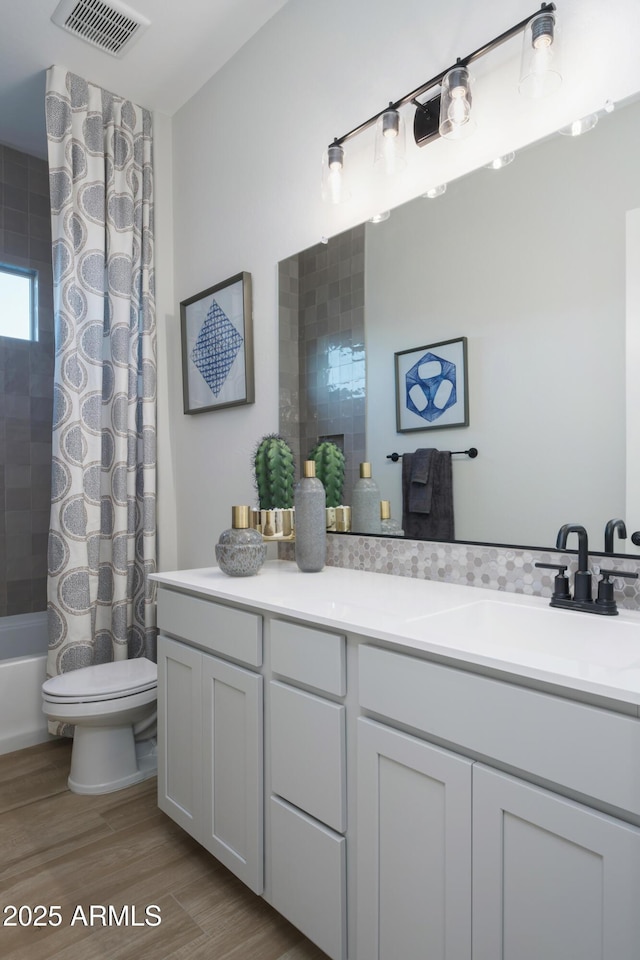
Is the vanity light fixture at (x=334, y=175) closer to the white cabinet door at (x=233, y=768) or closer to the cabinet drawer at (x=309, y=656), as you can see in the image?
the cabinet drawer at (x=309, y=656)

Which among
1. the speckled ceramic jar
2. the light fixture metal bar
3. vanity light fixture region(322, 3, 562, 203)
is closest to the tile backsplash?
the speckled ceramic jar

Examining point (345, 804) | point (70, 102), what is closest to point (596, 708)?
point (345, 804)

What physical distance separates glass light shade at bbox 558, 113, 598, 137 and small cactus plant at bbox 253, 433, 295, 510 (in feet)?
3.96

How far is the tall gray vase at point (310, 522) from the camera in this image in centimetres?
177

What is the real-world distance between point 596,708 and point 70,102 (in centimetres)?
295

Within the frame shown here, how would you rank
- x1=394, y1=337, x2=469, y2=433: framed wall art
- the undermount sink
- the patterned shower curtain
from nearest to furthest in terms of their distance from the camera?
1. the undermount sink
2. x1=394, y1=337, x2=469, y2=433: framed wall art
3. the patterned shower curtain

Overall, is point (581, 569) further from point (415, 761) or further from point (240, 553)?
point (240, 553)

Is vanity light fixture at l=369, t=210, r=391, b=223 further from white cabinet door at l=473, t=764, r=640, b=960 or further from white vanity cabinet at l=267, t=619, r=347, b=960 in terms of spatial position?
white cabinet door at l=473, t=764, r=640, b=960

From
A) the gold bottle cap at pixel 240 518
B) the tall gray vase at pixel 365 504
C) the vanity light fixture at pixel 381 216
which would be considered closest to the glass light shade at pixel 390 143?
the vanity light fixture at pixel 381 216

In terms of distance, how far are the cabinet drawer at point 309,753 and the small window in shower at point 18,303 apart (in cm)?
281

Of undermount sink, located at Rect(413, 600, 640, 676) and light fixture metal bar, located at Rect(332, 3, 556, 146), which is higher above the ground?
light fixture metal bar, located at Rect(332, 3, 556, 146)

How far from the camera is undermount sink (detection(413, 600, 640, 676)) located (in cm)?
92

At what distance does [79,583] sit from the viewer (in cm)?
242

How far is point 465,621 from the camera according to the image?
4.14 ft
